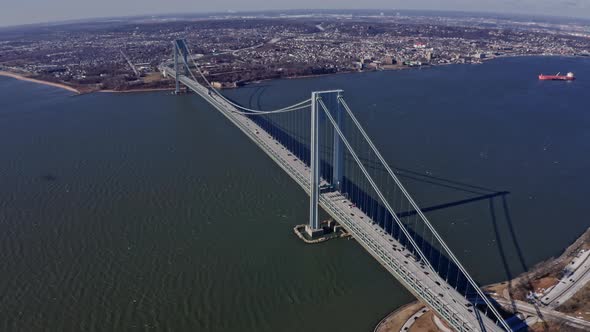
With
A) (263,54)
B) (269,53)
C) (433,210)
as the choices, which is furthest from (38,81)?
(433,210)

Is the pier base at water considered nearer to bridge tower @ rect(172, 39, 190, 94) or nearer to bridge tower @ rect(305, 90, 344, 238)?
bridge tower @ rect(305, 90, 344, 238)

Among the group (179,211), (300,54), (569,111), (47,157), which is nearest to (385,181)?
(179,211)

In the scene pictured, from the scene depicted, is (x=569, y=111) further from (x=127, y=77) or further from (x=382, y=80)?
(x=127, y=77)

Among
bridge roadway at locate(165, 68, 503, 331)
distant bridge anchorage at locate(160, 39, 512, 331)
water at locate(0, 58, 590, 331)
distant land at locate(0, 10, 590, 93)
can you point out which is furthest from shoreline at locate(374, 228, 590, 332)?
→ distant land at locate(0, 10, 590, 93)

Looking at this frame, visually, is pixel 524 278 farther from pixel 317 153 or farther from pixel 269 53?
pixel 269 53

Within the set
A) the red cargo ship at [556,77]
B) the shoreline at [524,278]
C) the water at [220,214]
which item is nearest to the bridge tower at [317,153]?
the water at [220,214]
